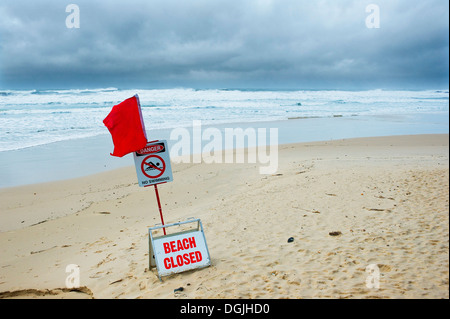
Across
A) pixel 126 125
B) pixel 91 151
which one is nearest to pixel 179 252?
pixel 126 125

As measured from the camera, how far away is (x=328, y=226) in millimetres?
6977

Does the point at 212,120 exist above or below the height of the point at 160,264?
above

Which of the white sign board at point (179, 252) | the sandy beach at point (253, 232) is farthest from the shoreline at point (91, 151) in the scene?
the white sign board at point (179, 252)

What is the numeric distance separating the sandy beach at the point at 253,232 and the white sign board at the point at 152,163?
5.25 feet

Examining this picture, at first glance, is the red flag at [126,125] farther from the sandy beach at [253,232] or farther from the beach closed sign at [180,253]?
the sandy beach at [253,232]

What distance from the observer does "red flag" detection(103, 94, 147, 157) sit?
17.5 ft

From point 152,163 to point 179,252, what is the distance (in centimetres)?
155

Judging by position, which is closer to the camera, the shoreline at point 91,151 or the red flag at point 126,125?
the red flag at point 126,125

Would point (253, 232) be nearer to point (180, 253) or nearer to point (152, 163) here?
point (180, 253)

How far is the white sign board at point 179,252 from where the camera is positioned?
5359mm
